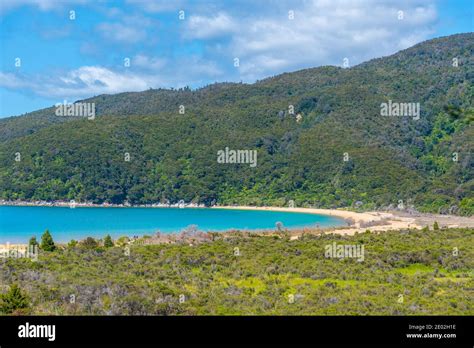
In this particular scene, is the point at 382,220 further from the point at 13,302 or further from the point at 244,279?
the point at 13,302

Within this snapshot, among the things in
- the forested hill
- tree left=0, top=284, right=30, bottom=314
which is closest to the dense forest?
tree left=0, top=284, right=30, bottom=314

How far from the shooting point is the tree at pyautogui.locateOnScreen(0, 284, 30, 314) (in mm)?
12709

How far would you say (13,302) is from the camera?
508 inches

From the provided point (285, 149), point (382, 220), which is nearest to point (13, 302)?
point (382, 220)

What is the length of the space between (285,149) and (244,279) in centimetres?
7995

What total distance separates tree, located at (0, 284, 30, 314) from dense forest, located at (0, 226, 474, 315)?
20 millimetres

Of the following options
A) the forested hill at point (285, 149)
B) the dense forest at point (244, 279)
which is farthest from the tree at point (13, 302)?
the forested hill at point (285, 149)

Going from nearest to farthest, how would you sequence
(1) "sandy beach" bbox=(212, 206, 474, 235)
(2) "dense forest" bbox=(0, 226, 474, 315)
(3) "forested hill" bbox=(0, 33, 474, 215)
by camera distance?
(2) "dense forest" bbox=(0, 226, 474, 315) → (1) "sandy beach" bbox=(212, 206, 474, 235) → (3) "forested hill" bbox=(0, 33, 474, 215)

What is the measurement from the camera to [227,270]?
70.6ft

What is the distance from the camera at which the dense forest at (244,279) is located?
46.7ft

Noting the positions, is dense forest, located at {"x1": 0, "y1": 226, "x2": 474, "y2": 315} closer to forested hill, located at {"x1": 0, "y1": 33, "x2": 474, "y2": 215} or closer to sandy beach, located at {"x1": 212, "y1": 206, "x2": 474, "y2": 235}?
sandy beach, located at {"x1": 212, "y1": 206, "x2": 474, "y2": 235}

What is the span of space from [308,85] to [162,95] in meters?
37.9

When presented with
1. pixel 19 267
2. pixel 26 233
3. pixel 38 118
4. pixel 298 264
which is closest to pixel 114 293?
pixel 19 267

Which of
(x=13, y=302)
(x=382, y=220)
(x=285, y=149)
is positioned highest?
(x=285, y=149)
